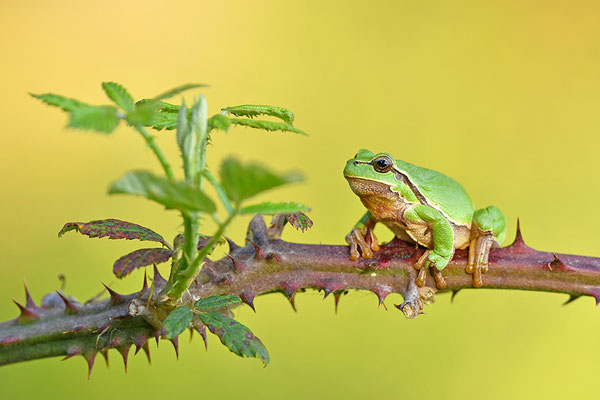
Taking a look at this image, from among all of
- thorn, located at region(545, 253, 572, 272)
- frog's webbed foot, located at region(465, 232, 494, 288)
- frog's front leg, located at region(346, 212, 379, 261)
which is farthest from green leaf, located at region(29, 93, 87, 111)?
thorn, located at region(545, 253, 572, 272)

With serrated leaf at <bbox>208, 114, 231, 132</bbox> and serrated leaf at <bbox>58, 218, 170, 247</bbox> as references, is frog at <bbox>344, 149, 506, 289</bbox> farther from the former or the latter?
serrated leaf at <bbox>208, 114, 231, 132</bbox>

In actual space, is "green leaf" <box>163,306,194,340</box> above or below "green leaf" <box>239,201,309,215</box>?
below

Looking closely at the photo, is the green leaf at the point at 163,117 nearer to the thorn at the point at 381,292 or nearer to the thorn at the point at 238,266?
the thorn at the point at 238,266

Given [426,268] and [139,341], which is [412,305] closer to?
[426,268]

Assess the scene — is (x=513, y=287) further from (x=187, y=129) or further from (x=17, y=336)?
(x=17, y=336)

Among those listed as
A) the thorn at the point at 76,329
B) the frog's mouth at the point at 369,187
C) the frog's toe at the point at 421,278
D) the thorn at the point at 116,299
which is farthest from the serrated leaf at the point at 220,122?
the frog's mouth at the point at 369,187

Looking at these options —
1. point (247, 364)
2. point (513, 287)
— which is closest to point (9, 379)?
point (247, 364)
